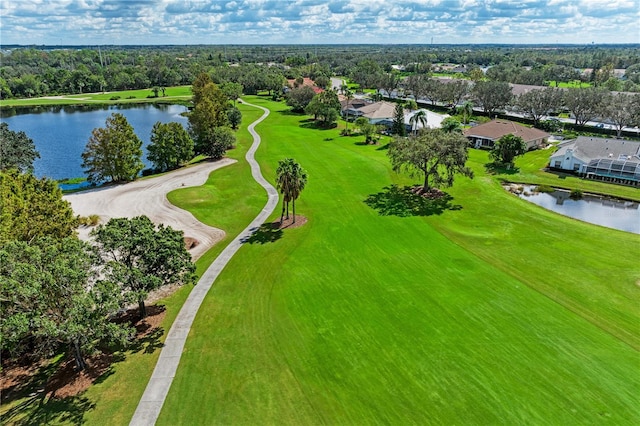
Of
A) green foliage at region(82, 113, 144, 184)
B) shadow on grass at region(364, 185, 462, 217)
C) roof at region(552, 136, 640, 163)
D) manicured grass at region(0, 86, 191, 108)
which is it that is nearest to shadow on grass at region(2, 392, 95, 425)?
shadow on grass at region(364, 185, 462, 217)

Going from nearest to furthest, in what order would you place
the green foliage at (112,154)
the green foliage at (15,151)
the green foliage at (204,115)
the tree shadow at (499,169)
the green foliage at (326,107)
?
the green foliage at (15,151) < the green foliage at (112,154) < the tree shadow at (499,169) < the green foliage at (204,115) < the green foliage at (326,107)

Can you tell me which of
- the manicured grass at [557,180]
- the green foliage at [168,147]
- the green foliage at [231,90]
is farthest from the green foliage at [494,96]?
the green foliage at [168,147]

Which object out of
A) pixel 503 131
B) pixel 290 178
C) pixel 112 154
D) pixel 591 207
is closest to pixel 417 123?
pixel 503 131

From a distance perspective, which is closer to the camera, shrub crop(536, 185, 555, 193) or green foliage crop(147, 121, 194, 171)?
shrub crop(536, 185, 555, 193)

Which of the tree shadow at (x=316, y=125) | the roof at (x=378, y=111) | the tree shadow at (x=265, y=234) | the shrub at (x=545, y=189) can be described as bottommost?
the tree shadow at (x=265, y=234)

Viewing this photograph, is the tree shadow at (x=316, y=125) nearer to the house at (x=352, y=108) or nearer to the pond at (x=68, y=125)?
the house at (x=352, y=108)

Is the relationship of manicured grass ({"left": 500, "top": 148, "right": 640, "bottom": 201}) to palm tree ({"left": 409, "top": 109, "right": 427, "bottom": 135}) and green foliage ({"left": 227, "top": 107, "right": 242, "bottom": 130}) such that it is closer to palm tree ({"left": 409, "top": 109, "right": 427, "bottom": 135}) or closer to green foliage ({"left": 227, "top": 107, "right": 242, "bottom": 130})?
palm tree ({"left": 409, "top": 109, "right": 427, "bottom": 135})

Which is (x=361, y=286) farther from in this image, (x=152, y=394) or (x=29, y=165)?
(x=29, y=165)

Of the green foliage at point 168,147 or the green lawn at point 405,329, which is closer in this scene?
the green lawn at point 405,329
